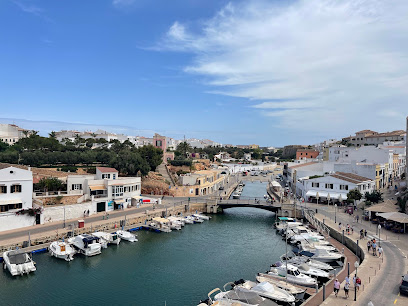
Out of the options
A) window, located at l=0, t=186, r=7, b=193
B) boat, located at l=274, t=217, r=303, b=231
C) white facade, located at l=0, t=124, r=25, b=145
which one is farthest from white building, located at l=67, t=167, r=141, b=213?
white facade, located at l=0, t=124, r=25, b=145

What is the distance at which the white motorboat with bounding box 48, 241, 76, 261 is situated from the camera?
27.8 meters

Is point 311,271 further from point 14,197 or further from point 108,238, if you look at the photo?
point 14,197

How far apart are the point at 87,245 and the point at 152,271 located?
7464 mm

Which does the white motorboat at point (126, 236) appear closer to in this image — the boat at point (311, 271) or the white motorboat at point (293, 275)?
the white motorboat at point (293, 275)

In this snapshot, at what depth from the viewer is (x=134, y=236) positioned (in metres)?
34.6

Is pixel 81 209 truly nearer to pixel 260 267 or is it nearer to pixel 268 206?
pixel 260 267

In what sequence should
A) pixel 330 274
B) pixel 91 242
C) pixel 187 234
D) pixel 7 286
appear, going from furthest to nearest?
pixel 187 234, pixel 91 242, pixel 330 274, pixel 7 286

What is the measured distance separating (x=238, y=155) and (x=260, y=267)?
136m

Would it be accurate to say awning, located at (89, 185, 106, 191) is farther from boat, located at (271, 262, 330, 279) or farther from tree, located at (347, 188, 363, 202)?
tree, located at (347, 188, 363, 202)

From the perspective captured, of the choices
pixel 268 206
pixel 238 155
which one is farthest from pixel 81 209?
pixel 238 155

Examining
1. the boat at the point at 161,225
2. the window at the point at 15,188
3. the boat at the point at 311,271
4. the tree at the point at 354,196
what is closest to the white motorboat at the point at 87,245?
the window at the point at 15,188

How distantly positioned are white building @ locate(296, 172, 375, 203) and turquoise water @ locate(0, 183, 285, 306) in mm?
14836

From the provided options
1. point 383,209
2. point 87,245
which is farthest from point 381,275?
point 87,245

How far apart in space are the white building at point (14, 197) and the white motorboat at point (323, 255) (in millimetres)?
29557
